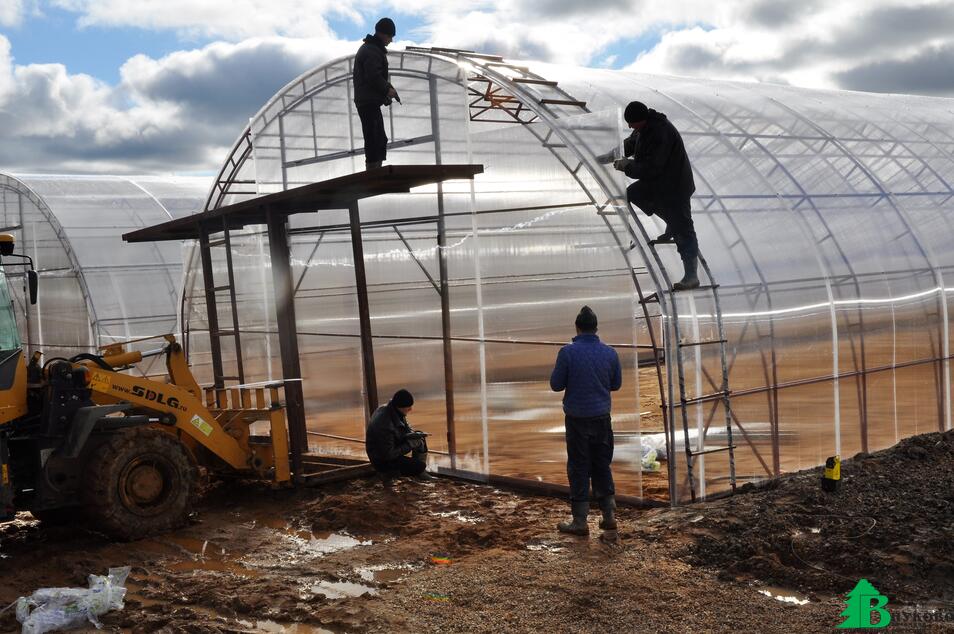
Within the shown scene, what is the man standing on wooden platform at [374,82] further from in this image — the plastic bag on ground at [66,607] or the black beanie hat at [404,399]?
the plastic bag on ground at [66,607]

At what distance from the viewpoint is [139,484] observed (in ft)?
Answer: 34.6

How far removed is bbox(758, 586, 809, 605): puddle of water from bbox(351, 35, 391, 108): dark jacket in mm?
7101

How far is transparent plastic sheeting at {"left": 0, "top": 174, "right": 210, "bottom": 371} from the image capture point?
22.9 metres

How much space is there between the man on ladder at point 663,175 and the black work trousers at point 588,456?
190cm

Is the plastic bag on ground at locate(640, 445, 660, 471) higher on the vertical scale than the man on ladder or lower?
lower

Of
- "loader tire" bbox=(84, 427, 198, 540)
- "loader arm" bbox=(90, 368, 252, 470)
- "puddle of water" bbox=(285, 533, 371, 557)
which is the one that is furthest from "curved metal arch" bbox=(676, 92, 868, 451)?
"loader tire" bbox=(84, 427, 198, 540)

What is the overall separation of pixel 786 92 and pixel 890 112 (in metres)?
2.12

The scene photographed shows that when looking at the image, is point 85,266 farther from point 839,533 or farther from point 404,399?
point 839,533

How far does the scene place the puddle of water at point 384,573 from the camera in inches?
349

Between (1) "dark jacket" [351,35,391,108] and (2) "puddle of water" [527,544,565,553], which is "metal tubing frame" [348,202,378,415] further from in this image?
(2) "puddle of water" [527,544,565,553]

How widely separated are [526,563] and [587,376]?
1.86 metres

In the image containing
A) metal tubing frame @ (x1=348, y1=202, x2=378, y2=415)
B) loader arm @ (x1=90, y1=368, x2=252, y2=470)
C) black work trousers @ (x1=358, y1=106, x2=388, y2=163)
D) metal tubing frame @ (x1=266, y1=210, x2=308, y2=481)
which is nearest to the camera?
loader arm @ (x1=90, y1=368, x2=252, y2=470)

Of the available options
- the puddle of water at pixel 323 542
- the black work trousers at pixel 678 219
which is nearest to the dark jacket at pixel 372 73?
the black work trousers at pixel 678 219

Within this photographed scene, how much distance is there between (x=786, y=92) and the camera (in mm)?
17109
